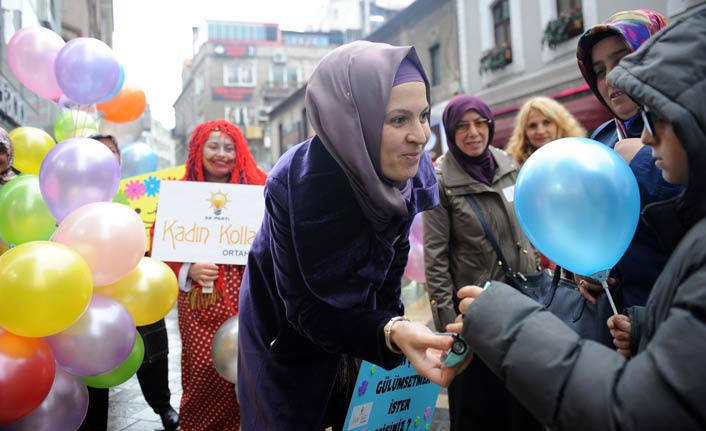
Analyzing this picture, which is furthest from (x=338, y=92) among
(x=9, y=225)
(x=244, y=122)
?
(x=244, y=122)

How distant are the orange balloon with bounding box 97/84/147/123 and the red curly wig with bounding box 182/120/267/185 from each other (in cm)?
170

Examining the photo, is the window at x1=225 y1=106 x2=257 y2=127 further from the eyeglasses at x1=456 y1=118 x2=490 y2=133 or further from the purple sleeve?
the purple sleeve

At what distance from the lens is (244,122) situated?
51.2 meters

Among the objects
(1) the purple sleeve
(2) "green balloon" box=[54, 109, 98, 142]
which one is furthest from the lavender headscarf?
(2) "green balloon" box=[54, 109, 98, 142]

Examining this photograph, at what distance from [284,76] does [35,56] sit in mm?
50452

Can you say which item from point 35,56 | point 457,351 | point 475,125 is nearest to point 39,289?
point 457,351

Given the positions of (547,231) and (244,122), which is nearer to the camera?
(547,231)

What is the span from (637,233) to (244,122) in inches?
2033

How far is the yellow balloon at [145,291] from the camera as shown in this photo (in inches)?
112

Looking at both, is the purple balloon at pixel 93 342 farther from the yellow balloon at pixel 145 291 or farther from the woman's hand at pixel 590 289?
the woman's hand at pixel 590 289

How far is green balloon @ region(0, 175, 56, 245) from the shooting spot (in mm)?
2865

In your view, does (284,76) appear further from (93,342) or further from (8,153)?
(93,342)

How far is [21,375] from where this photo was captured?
219 cm

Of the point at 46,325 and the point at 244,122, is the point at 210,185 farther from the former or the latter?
the point at 244,122
